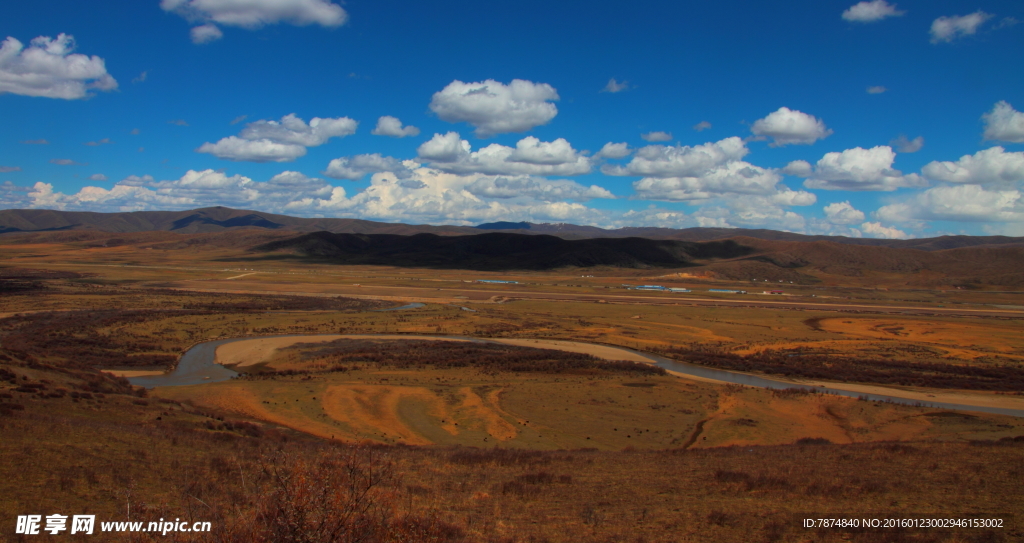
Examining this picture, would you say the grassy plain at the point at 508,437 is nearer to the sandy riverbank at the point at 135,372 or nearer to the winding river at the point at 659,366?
the sandy riverbank at the point at 135,372

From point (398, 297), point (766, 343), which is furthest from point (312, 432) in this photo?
point (398, 297)

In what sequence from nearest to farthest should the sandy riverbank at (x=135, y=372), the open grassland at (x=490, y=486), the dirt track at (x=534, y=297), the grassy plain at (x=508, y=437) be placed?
1. the open grassland at (x=490, y=486)
2. the grassy plain at (x=508, y=437)
3. the sandy riverbank at (x=135, y=372)
4. the dirt track at (x=534, y=297)

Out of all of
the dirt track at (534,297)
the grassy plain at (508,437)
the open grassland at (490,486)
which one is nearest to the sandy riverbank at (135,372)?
the grassy plain at (508,437)

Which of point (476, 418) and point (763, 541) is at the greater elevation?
point (763, 541)

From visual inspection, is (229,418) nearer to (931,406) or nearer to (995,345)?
(931,406)

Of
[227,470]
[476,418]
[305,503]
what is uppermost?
[305,503]

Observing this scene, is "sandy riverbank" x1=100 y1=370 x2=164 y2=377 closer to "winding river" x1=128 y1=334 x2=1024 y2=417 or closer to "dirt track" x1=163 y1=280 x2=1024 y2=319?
"winding river" x1=128 y1=334 x2=1024 y2=417

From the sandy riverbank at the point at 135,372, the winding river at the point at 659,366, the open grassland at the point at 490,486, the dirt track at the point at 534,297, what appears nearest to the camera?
the open grassland at the point at 490,486
